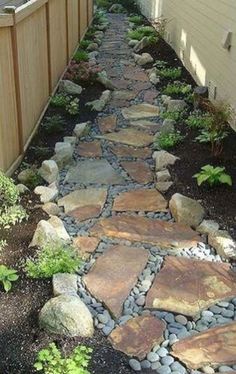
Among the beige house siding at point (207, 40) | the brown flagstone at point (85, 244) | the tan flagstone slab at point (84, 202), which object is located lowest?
the tan flagstone slab at point (84, 202)

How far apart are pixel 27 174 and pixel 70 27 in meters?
5.23

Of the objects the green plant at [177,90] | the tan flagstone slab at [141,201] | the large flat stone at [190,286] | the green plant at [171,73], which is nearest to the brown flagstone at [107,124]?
the green plant at [177,90]

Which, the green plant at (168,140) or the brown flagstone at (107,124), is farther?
the brown flagstone at (107,124)

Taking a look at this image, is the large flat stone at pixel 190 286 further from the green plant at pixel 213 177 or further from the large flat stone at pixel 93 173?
the large flat stone at pixel 93 173

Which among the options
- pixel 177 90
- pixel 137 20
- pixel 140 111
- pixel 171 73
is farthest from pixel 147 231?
pixel 137 20

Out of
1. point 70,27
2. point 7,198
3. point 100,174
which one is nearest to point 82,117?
point 100,174

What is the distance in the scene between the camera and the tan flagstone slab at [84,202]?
4.30 metres

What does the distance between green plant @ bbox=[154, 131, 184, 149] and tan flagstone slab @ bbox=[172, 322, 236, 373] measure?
2865 mm

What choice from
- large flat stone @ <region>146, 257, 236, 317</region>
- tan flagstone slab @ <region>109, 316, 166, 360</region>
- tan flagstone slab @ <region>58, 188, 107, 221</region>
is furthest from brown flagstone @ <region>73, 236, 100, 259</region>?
tan flagstone slab @ <region>109, 316, 166, 360</region>

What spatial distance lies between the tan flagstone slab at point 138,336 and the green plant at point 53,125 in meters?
3.38

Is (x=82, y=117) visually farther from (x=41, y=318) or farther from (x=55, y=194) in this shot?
(x=41, y=318)

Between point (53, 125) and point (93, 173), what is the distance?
112 centimetres

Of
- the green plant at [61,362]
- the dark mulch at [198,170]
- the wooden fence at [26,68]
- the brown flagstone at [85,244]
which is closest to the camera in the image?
→ the green plant at [61,362]

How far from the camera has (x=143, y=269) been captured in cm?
350
